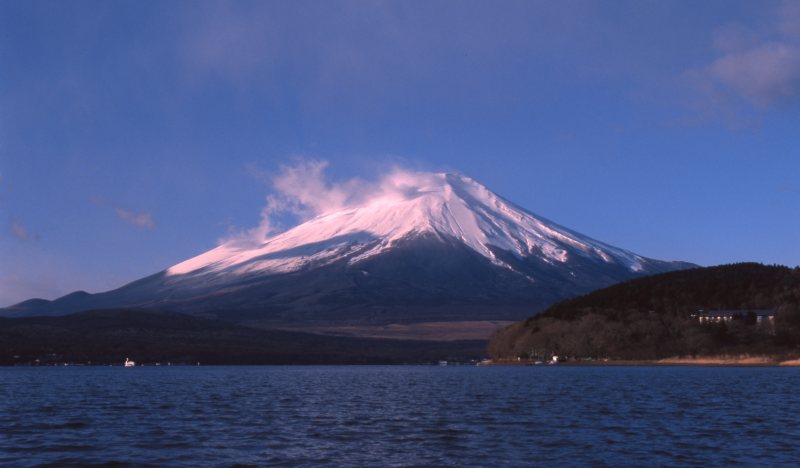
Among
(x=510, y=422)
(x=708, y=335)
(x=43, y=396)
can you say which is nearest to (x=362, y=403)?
(x=510, y=422)

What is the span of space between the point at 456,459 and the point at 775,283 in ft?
519

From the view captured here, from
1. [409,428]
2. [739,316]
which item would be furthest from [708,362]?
[409,428]

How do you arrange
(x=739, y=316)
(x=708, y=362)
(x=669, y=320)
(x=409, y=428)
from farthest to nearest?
(x=669, y=320) < (x=739, y=316) < (x=708, y=362) < (x=409, y=428)

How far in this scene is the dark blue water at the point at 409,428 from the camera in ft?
116

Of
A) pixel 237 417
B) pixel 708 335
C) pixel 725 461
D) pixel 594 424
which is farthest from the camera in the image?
pixel 708 335

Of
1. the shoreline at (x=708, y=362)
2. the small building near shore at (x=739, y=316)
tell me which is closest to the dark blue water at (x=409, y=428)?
the shoreline at (x=708, y=362)

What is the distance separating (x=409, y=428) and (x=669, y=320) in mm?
130017

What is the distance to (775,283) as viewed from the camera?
586 ft

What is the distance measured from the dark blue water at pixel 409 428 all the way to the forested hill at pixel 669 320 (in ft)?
280

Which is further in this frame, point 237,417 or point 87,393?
point 87,393

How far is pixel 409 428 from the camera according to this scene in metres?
45.2

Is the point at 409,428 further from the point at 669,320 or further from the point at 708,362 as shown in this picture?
the point at 669,320

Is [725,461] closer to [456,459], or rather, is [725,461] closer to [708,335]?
[456,459]

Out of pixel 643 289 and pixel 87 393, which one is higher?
pixel 643 289
